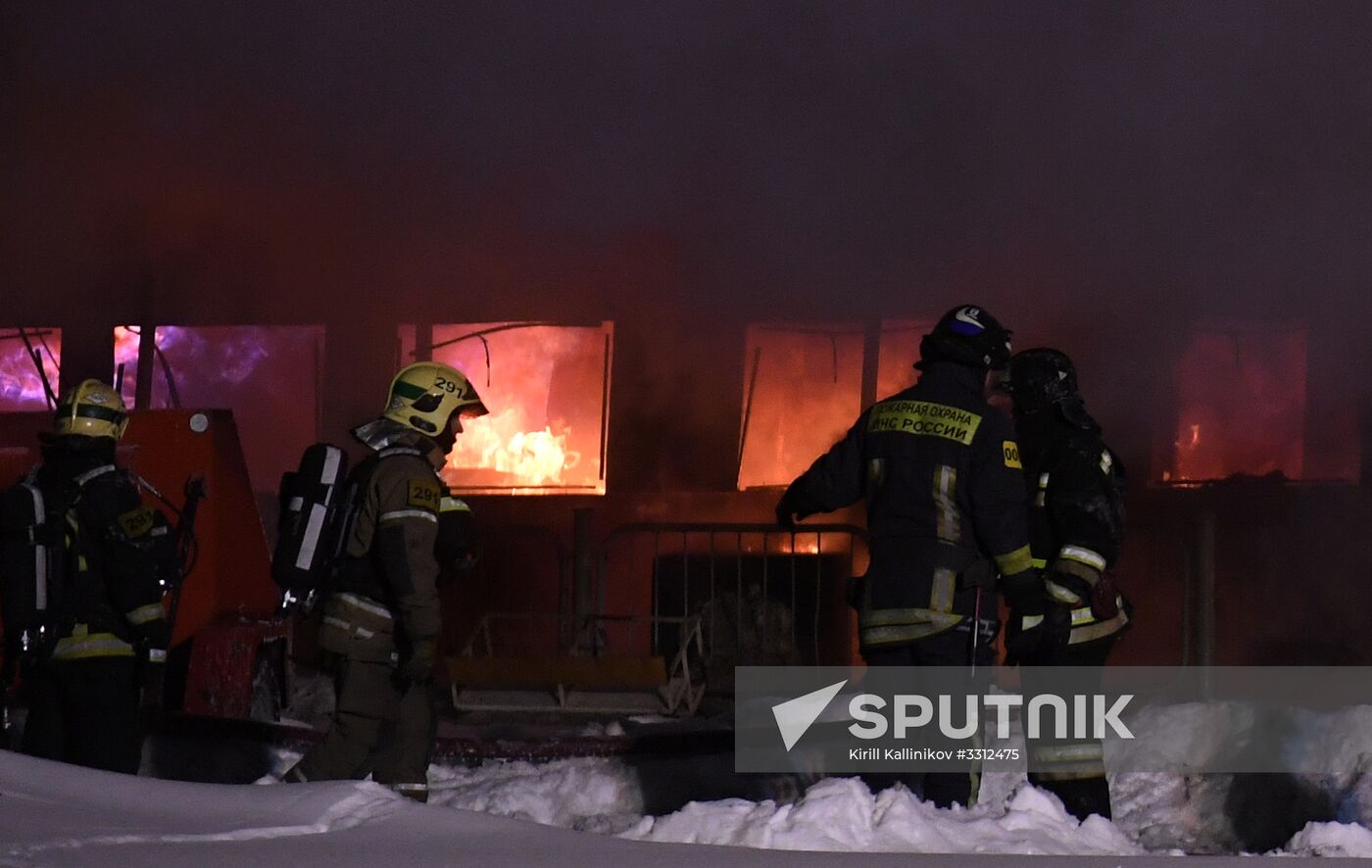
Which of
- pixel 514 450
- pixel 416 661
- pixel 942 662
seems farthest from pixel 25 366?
pixel 942 662

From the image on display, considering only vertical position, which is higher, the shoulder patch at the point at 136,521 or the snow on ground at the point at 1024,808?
the shoulder patch at the point at 136,521

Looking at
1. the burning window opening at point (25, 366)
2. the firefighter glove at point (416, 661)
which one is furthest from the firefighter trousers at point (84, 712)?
the burning window opening at point (25, 366)

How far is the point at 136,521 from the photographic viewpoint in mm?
4418

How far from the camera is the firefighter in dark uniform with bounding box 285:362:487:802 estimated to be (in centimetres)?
416

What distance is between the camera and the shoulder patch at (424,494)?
4191 millimetres

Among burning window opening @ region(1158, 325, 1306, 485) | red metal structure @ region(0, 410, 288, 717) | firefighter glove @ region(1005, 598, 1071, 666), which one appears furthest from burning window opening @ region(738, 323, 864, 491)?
firefighter glove @ region(1005, 598, 1071, 666)

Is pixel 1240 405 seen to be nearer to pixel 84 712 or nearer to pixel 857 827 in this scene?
pixel 857 827

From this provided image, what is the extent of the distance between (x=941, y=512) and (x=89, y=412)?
236 centimetres

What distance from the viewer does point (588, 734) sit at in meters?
5.71

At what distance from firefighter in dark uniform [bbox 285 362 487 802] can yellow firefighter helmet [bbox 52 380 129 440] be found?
0.76 m

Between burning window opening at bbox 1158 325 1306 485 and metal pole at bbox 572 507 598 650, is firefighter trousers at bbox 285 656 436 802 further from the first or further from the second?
burning window opening at bbox 1158 325 1306 485

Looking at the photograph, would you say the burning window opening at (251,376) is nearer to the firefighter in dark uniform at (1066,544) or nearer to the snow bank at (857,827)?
the firefighter in dark uniform at (1066,544)

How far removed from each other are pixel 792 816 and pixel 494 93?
589cm

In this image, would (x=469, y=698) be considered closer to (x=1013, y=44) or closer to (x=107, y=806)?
(x=107, y=806)
